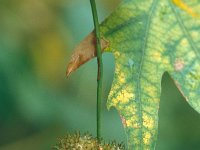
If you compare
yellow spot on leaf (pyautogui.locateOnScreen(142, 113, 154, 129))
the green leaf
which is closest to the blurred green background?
the green leaf

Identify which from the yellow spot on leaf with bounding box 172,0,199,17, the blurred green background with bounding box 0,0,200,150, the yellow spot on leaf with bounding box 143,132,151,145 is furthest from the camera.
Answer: the blurred green background with bounding box 0,0,200,150

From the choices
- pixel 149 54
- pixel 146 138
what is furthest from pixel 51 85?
pixel 146 138

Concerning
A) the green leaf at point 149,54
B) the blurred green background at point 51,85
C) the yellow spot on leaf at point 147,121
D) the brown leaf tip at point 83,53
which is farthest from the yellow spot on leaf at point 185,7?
the blurred green background at point 51,85

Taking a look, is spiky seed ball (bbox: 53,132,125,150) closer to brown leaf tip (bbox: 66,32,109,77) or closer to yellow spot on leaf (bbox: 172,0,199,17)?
brown leaf tip (bbox: 66,32,109,77)

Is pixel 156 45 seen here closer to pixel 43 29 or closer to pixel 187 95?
pixel 187 95

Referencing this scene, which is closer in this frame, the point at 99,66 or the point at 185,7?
the point at 99,66

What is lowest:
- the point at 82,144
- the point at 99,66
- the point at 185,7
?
the point at 82,144

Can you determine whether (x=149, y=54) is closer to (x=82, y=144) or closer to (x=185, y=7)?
(x=185, y=7)
